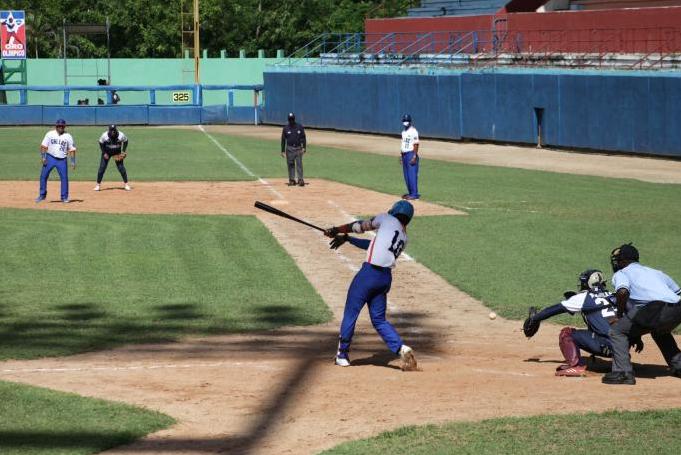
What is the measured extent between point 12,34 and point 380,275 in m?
59.0

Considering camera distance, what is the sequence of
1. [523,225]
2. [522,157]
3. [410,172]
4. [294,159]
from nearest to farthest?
[523,225], [410,172], [294,159], [522,157]

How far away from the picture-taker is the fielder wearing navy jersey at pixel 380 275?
11883 mm

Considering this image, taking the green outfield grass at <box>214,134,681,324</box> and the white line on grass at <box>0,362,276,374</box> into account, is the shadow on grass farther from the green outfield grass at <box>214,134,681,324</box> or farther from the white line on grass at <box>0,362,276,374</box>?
the green outfield grass at <box>214,134,681,324</box>

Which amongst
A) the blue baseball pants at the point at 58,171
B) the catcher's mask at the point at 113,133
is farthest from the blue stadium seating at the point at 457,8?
the blue baseball pants at the point at 58,171

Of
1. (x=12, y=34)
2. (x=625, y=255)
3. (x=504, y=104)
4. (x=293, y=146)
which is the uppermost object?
(x=12, y=34)

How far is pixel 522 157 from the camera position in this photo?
41875mm

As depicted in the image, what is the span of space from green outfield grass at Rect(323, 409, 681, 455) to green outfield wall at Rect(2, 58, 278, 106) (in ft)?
204

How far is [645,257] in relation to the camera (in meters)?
19.9

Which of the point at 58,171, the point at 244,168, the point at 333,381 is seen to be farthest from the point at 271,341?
the point at 244,168

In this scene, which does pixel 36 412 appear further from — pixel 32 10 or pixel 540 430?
pixel 32 10

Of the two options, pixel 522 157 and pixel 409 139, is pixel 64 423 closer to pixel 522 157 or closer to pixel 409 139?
pixel 409 139

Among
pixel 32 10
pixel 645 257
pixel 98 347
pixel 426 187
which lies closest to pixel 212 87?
pixel 32 10

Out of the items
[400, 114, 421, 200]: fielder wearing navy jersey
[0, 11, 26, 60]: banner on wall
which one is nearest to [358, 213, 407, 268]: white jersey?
[400, 114, 421, 200]: fielder wearing navy jersey

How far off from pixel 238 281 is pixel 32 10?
6889 centimetres
